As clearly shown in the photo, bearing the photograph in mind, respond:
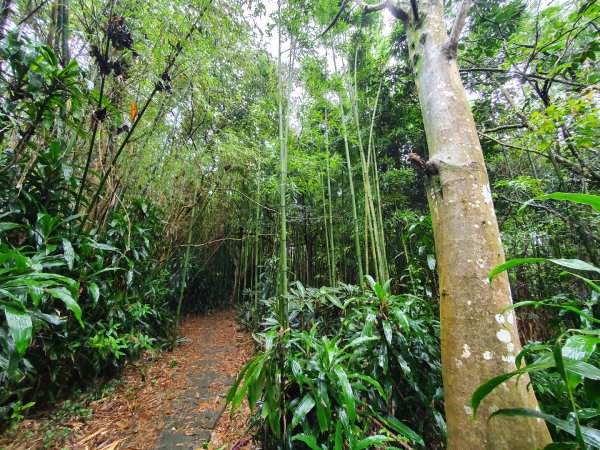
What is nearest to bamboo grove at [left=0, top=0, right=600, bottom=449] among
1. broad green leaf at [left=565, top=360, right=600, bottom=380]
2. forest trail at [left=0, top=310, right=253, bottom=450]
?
broad green leaf at [left=565, top=360, right=600, bottom=380]

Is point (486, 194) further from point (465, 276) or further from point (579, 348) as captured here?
point (579, 348)

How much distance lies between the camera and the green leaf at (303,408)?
1.04 meters

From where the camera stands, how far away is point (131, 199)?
273 centimetres

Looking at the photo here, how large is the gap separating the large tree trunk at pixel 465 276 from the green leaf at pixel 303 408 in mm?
600

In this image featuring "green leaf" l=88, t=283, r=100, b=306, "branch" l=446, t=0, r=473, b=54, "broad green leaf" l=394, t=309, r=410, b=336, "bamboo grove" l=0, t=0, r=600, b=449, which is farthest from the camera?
"green leaf" l=88, t=283, r=100, b=306

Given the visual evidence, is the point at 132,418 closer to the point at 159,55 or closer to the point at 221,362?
the point at 221,362

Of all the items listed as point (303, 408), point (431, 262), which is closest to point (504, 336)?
point (303, 408)

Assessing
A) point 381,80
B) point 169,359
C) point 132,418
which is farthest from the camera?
point 381,80

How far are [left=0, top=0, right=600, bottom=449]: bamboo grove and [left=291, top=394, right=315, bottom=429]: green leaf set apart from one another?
14mm

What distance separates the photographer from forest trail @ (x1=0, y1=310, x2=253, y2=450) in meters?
1.61

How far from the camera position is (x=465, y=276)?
0.73 metres

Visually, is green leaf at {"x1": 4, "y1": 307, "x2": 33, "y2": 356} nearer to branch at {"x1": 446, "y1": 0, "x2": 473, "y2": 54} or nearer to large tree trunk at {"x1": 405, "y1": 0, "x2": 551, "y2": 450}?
large tree trunk at {"x1": 405, "y1": 0, "x2": 551, "y2": 450}

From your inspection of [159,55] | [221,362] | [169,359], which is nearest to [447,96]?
[159,55]

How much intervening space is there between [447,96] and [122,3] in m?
2.42
